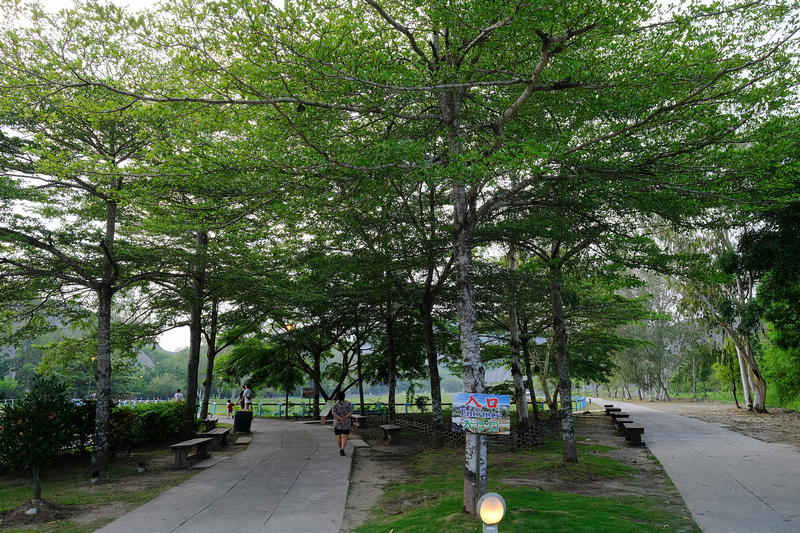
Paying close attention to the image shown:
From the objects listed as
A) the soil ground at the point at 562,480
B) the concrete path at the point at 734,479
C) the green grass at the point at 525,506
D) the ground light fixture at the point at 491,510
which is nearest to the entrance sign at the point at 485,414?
the green grass at the point at 525,506

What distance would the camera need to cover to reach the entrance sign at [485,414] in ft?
20.1

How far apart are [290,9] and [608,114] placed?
551 centimetres

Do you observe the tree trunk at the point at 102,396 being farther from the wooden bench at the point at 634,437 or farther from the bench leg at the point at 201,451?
the wooden bench at the point at 634,437

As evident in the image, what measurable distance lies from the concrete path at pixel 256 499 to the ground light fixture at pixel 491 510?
10.8 ft

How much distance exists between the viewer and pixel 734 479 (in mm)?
9664

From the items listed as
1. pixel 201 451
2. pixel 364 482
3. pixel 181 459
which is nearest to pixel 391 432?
pixel 201 451

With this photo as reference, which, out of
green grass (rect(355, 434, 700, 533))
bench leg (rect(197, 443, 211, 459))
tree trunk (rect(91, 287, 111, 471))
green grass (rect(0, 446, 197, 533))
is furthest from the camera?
bench leg (rect(197, 443, 211, 459))

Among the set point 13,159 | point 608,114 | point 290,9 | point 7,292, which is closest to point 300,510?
point 290,9

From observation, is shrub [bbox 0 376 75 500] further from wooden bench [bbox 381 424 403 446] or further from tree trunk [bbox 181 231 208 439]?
wooden bench [bbox 381 424 403 446]

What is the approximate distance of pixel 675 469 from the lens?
10953mm

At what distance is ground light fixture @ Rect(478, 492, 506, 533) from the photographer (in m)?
4.05

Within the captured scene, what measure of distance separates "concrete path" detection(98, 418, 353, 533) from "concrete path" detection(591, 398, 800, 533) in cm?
549

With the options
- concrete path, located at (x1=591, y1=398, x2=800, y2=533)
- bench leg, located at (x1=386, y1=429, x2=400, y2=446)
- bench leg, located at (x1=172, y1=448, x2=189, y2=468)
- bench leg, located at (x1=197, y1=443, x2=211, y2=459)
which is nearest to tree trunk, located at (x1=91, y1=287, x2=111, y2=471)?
bench leg, located at (x1=172, y1=448, x2=189, y2=468)

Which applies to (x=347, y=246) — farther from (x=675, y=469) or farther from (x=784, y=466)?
(x=784, y=466)
